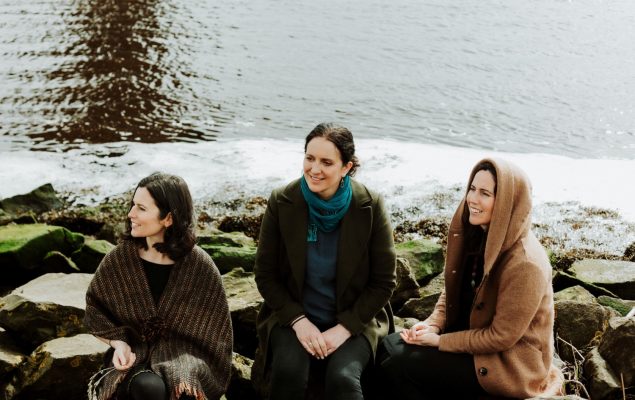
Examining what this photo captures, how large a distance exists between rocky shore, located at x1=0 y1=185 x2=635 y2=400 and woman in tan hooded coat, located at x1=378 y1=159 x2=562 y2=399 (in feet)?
1.26

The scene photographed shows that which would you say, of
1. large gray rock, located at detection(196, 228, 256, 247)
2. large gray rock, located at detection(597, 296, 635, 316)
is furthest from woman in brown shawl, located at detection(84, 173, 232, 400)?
large gray rock, located at detection(597, 296, 635, 316)

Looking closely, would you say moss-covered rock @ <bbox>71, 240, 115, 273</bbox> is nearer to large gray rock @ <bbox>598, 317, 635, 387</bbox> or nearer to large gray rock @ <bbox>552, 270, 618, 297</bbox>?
large gray rock @ <bbox>552, 270, 618, 297</bbox>

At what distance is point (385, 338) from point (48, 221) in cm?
669

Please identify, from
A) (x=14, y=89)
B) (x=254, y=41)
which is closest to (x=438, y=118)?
(x=254, y=41)

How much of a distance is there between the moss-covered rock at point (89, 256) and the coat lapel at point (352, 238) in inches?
154

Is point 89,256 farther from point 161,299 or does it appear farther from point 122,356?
point 122,356

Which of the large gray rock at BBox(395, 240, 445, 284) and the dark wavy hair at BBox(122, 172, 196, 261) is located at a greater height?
the dark wavy hair at BBox(122, 172, 196, 261)

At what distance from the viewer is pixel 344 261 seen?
4.47 meters

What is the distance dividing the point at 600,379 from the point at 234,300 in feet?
9.88

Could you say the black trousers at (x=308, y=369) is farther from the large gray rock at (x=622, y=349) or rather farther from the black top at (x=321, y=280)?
the large gray rock at (x=622, y=349)

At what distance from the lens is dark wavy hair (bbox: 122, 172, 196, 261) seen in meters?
4.24

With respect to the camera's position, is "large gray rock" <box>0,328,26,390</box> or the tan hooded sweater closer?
the tan hooded sweater

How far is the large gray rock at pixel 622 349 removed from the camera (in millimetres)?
4707

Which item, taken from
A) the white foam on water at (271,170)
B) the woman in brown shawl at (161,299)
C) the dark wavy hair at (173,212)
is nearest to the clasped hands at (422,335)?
the woman in brown shawl at (161,299)
